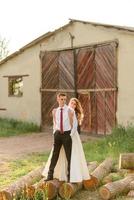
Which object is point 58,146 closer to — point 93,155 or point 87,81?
point 93,155

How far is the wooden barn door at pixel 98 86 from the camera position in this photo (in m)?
15.8

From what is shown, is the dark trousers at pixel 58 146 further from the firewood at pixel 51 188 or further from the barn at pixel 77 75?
the barn at pixel 77 75

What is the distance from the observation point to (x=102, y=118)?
16.2 m

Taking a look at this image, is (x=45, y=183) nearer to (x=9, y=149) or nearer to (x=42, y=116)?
(x=9, y=149)

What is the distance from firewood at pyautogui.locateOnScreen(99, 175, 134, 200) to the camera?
26.6 ft

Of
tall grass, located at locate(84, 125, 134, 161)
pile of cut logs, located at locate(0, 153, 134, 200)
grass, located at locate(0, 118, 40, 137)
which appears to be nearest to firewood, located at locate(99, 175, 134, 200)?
pile of cut logs, located at locate(0, 153, 134, 200)

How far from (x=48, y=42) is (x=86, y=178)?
36.3 feet

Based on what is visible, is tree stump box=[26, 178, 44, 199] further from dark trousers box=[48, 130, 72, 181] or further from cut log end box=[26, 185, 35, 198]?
dark trousers box=[48, 130, 72, 181]

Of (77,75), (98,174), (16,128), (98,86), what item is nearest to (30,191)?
(98,174)

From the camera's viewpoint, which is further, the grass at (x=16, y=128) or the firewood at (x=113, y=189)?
the grass at (x=16, y=128)

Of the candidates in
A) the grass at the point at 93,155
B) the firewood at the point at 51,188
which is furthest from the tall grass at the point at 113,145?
the firewood at the point at 51,188

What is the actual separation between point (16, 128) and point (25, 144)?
4075mm

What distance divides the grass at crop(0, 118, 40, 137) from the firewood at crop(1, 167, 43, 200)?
9.22 m

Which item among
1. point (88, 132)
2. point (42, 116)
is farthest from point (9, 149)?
point (42, 116)
